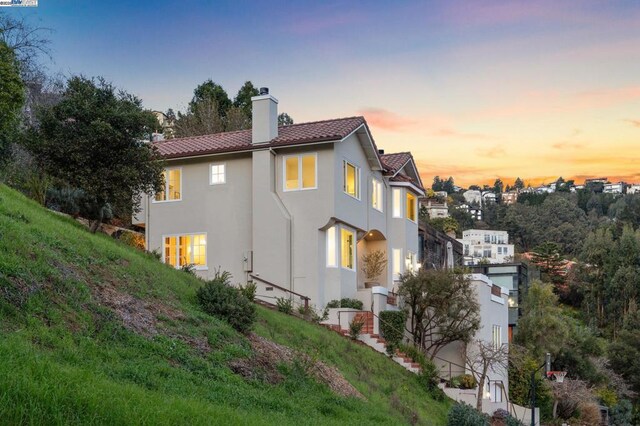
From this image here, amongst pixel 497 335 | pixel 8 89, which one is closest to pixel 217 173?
pixel 497 335

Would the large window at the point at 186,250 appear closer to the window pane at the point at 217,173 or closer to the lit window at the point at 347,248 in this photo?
the window pane at the point at 217,173

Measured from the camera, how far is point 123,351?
13.5 metres

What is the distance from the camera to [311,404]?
636 inches

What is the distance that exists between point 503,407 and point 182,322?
1852 centimetres

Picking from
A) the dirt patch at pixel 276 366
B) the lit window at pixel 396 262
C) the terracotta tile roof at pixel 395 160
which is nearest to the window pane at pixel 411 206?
the terracotta tile roof at pixel 395 160

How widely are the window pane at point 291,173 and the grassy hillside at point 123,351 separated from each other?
10.3m

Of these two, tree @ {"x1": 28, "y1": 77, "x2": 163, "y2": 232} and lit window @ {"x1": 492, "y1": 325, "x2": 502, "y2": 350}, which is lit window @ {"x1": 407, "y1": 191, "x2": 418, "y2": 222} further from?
tree @ {"x1": 28, "y1": 77, "x2": 163, "y2": 232}

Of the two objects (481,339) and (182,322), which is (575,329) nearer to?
(481,339)

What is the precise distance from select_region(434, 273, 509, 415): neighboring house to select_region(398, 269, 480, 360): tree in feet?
2.08

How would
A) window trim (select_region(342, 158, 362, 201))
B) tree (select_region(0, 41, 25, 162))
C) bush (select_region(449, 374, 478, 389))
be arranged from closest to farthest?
tree (select_region(0, 41, 25, 162)) → bush (select_region(449, 374, 478, 389)) → window trim (select_region(342, 158, 362, 201))

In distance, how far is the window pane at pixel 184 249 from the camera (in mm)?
34281

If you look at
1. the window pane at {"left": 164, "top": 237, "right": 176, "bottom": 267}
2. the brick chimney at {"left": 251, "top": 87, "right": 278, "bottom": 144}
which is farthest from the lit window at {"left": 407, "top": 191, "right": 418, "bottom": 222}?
the window pane at {"left": 164, "top": 237, "right": 176, "bottom": 267}

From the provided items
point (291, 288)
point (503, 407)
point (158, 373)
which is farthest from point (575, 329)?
point (158, 373)

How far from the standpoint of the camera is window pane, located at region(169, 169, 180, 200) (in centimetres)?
3478
